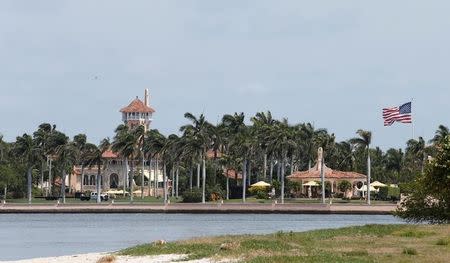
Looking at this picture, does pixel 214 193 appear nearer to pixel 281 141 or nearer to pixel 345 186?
pixel 281 141

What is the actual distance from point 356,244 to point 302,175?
121m

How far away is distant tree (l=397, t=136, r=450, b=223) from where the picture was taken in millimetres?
57938

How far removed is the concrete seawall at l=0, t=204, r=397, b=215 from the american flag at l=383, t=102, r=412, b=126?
→ 805 inches

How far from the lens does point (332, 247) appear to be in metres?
42.5

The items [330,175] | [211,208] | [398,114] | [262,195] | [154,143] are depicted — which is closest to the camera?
[398,114]

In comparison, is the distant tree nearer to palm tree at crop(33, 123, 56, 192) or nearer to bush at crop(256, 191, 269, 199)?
bush at crop(256, 191, 269, 199)

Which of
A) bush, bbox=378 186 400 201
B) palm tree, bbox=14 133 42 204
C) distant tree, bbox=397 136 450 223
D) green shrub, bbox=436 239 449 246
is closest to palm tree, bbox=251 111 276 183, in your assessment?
bush, bbox=378 186 400 201

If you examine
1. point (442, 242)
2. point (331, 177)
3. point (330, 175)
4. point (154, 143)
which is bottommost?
point (442, 242)

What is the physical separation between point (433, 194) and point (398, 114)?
54.6 meters

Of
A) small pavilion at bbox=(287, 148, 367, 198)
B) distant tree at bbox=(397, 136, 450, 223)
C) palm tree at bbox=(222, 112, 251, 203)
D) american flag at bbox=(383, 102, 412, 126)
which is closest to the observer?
distant tree at bbox=(397, 136, 450, 223)

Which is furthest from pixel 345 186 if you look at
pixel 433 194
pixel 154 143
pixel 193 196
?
pixel 433 194

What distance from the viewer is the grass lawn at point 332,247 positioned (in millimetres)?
37281

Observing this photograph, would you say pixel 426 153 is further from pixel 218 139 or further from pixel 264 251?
pixel 264 251

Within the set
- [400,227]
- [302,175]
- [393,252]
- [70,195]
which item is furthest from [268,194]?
[393,252]
